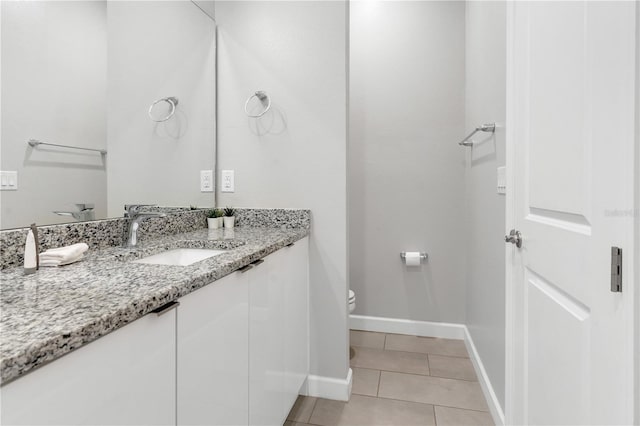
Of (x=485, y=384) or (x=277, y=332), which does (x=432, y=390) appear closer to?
(x=485, y=384)

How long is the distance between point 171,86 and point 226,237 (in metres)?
0.80

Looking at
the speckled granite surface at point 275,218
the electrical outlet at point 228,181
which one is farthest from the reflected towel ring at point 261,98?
the speckled granite surface at point 275,218

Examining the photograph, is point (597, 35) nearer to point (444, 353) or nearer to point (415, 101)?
point (415, 101)

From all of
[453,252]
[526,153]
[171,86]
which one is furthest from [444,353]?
[171,86]

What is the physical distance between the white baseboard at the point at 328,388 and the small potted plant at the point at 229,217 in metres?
0.93

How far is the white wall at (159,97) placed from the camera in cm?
141

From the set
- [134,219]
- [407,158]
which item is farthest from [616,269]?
[407,158]

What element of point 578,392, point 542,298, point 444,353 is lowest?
point 444,353

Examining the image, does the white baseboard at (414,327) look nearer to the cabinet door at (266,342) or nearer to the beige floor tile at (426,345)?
the beige floor tile at (426,345)

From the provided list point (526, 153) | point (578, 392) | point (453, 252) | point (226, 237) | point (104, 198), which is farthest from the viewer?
point (453, 252)

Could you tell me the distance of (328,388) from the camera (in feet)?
6.21

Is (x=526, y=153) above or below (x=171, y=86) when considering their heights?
below

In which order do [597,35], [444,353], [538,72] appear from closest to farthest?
[597,35], [538,72], [444,353]

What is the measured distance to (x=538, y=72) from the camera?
1.11m
